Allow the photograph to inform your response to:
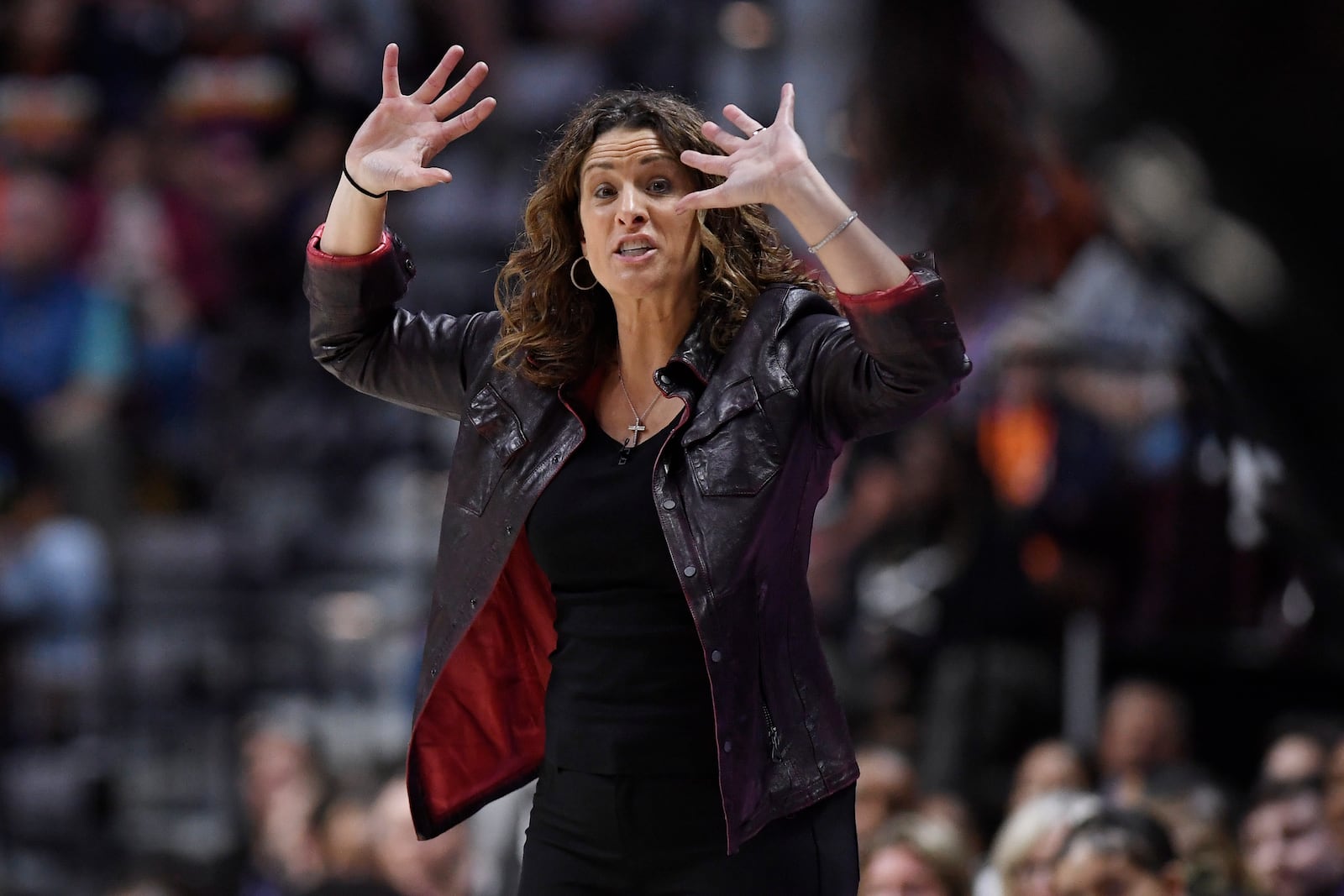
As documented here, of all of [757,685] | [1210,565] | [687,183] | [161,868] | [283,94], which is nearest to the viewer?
[757,685]

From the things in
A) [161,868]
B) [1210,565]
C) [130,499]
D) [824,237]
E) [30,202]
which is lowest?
[161,868]

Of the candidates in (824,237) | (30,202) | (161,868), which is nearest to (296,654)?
(161,868)

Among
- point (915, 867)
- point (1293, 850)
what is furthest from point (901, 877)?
point (1293, 850)

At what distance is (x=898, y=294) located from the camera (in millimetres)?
2129

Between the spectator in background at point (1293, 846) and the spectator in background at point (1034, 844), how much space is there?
44 centimetres

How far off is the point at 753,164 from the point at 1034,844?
2.36 meters

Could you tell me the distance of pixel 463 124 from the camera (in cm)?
258

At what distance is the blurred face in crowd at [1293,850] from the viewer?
4254mm

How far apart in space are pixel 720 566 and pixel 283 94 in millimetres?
6950

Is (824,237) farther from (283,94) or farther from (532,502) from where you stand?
(283,94)

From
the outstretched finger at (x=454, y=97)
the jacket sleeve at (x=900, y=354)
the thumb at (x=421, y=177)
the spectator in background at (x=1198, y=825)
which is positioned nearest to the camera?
the jacket sleeve at (x=900, y=354)

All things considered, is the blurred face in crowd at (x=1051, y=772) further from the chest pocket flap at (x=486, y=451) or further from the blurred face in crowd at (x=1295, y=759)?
the chest pocket flap at (x=486, y=451)

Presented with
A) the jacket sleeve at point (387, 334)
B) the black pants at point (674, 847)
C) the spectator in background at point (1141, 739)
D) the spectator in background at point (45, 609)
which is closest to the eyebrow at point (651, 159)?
the jacket sleeve at point (387, 334)

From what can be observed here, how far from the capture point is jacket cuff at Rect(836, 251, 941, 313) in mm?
2129
